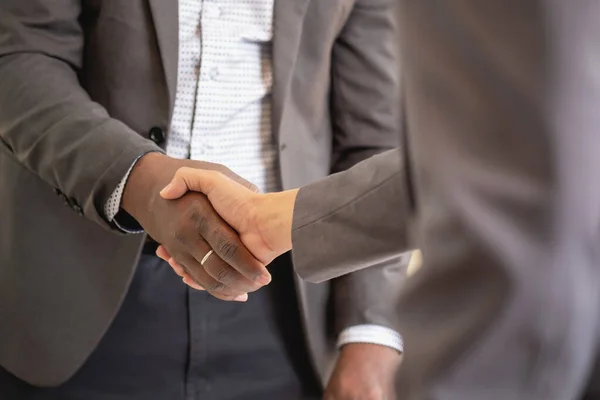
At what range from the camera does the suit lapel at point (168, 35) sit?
0.98 m

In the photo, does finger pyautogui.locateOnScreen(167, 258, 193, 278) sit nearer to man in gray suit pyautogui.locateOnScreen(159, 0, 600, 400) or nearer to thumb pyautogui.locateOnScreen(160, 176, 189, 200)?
thumb pyautogui.locateOnScreen(160, 176, 189, 200)

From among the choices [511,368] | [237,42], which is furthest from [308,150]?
[511,368]

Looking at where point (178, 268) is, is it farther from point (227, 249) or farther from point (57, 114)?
point (57, 114)

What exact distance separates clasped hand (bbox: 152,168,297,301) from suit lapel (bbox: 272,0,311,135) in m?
0.17

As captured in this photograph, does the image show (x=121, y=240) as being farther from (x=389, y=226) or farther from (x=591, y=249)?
(x=591, y=249)

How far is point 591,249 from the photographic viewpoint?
366mm

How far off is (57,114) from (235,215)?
0.28m

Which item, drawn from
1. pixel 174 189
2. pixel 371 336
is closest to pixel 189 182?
pixel 174 189

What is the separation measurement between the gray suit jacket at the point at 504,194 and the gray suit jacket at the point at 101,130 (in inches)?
23.3

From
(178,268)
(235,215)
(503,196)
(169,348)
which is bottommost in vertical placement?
(169,348)

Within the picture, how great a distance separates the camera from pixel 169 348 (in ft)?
3.48

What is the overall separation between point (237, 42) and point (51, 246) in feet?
1.25

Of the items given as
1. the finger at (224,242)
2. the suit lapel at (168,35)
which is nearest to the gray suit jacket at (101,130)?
the suit lapel at (168,35)

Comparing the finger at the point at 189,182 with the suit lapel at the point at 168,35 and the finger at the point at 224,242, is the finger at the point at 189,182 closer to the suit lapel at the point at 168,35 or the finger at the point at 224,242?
the finger at the point at 224,242
